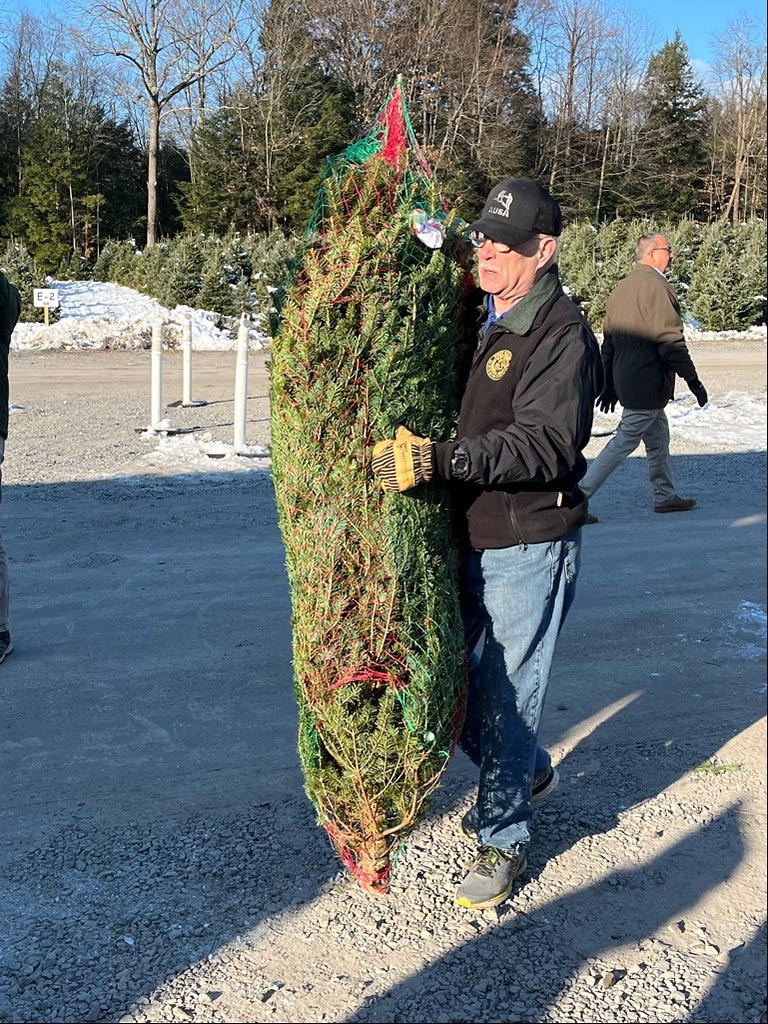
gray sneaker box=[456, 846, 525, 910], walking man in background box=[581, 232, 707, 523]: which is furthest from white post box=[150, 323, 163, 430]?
gray sneaker box=[456, 846, 525, 910]

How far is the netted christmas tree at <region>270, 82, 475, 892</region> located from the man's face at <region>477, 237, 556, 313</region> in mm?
90

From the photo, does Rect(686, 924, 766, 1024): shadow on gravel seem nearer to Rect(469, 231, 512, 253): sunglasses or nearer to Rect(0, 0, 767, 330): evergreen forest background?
Rect(469, 231, 512, 253): sunglasses

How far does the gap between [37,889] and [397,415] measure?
6.35ft

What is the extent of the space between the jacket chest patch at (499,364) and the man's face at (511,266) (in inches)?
6.2

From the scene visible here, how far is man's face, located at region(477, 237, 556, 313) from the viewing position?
292cm

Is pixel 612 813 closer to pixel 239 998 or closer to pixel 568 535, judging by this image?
pixel 568 535

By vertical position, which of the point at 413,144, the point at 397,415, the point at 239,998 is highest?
the point at 413,144

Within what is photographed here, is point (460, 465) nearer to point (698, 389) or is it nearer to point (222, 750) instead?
point (222, 750)

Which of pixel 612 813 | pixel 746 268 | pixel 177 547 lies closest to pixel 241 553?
pixel 177 547

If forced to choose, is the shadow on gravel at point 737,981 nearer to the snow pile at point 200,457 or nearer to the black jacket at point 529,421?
the black jacket at point 529,421

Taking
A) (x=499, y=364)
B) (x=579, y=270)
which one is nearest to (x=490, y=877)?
(x=499, y=364)

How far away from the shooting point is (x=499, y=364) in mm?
2906

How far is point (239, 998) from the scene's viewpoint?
269 cm

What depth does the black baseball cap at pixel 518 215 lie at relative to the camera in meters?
2.87
